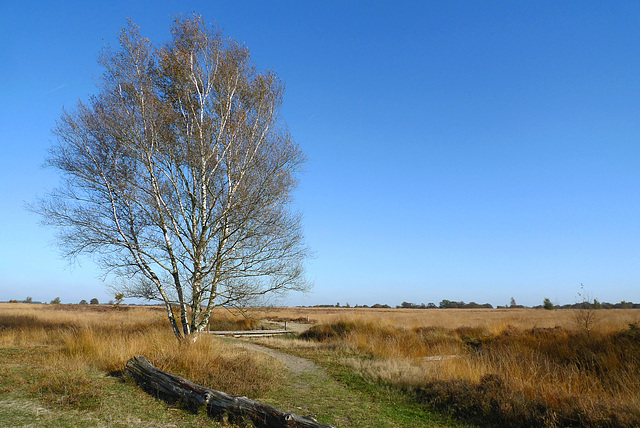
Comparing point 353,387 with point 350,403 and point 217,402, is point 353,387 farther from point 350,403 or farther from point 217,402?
point 217,402

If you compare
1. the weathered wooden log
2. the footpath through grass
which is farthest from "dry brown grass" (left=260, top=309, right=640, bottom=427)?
Answer: the weathered wooden log

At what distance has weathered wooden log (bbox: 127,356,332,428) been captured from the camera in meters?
5.47

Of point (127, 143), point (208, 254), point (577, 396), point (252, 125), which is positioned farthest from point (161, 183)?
point (577, 396)

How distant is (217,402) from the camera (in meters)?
6.23

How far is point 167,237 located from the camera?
1159 centimetres

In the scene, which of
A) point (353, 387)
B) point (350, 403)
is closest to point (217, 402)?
point (350, 403)

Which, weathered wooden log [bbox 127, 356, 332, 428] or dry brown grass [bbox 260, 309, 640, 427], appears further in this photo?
dry brown grass [bbox 260, 309, 640, 427]

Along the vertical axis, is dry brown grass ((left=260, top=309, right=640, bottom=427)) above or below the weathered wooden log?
below

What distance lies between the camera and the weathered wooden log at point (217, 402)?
17.9 feet

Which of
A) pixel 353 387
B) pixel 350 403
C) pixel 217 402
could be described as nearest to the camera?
pixel 217 402

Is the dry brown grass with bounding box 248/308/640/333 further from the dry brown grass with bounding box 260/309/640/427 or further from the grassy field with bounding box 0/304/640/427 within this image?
the grassy field with bounding box 0/304/640/427

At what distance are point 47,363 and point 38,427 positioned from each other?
4.37 m

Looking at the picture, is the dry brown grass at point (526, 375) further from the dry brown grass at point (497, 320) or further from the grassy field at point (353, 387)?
the dry brown grass at point (497, 320)

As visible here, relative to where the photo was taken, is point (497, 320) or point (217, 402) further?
point (497, 320)
